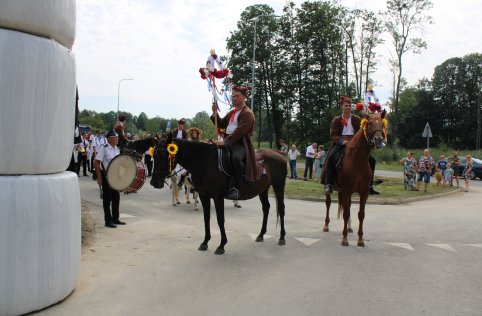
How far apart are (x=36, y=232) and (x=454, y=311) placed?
184 inches

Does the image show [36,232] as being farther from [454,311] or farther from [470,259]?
[470,259]

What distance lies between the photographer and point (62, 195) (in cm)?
462

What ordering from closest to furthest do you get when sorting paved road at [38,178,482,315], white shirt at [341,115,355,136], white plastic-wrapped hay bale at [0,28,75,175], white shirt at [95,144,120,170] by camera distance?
white plastic-wrapped hay bale at [0,28,75,175] < paved road at [38,178,482,315] < white shirt at [341,115,355,136] < white shirt at [95,144,120,170]

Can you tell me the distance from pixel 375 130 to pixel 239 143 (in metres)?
2.47

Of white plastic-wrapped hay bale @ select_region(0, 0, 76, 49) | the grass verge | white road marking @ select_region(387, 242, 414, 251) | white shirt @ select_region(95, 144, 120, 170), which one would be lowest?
white road marking @ select_region(387, 242, 414, 251)

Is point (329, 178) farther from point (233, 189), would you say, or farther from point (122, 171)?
point (122, 171)

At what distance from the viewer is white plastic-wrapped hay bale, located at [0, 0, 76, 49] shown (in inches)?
165

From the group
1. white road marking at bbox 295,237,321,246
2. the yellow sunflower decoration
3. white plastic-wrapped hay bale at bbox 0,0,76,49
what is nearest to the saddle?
the yellow sunflower decoration

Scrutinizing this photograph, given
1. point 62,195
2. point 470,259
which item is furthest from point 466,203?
point 62,195

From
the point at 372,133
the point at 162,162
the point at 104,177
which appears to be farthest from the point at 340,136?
the point at 104,177

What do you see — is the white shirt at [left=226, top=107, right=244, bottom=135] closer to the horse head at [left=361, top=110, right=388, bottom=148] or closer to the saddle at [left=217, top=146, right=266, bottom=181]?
the saddle at [left=217, top=146, right=266, bottom=181]

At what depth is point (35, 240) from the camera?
4.31 metres

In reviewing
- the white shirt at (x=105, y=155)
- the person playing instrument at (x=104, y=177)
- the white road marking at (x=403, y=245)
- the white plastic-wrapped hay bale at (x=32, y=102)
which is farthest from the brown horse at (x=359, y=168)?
the white plastic-wrapped hay bale at (x=32, y=102)

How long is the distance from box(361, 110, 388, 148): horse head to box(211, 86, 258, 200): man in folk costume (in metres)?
2.15
